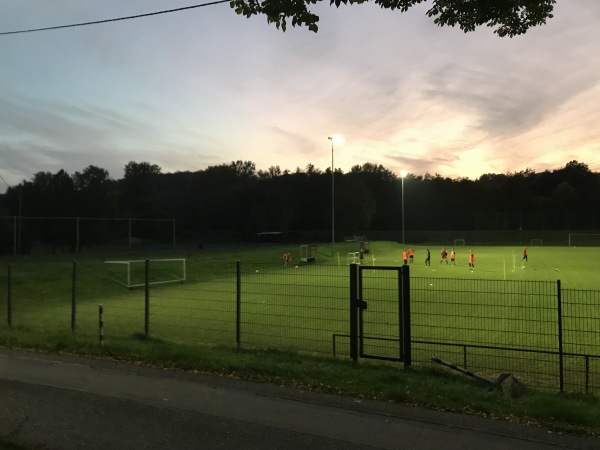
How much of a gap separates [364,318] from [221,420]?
9.76 meters

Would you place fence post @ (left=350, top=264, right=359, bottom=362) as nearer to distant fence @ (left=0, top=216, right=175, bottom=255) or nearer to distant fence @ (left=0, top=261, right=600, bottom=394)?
distant fence @ (left=0, top=261, right=600, bottom=394)

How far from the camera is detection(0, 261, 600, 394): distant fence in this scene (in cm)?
902

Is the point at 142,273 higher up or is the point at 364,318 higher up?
the point at 142,273

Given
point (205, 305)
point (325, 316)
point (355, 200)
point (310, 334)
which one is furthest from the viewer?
point (355, 200)

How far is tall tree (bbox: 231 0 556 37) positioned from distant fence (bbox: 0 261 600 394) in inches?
146

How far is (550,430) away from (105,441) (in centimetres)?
433

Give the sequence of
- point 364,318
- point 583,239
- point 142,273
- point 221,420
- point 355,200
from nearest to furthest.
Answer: point 221,420, point 364,318, point 142,273, point 583,239, point 355,200

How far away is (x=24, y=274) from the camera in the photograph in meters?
22.8

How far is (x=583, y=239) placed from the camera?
8300 centimetres

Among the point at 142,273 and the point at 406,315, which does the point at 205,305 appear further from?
the point at 406,315

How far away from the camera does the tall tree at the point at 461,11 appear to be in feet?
16.9

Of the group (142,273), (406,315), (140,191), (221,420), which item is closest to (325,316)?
(406,315)

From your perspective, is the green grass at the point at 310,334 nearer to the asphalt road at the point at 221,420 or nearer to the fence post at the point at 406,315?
the fence post at the point at 406,315

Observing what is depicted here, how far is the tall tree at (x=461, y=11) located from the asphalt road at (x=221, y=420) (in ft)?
13.5
